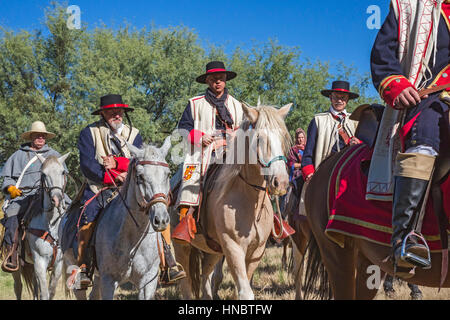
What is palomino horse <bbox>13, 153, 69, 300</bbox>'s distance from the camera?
8219mm

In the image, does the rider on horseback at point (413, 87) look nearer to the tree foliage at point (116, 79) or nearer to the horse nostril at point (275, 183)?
the horse nostril at point (275, 183)

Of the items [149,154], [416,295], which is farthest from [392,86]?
[416,295]

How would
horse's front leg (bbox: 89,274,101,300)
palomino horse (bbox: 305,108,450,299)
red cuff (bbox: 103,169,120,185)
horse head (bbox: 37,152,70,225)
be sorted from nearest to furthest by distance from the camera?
1. palomino horse (bbox: 305,108,450,299)
2. horse's front leg (bbox: 89,274,101,300)
3. red cuff (bbox: 103,169,120,185)
4. horse head (bbox: 37,152,70,225)

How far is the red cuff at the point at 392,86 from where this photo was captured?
3428mm

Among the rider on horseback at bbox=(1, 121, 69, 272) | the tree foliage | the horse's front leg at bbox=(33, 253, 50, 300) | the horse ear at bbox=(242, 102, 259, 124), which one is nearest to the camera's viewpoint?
the horse ear at bbox=(242, 102, 259, 124)

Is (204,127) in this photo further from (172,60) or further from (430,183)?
(172,60)

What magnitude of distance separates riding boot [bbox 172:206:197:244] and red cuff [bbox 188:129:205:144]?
37.5 inches

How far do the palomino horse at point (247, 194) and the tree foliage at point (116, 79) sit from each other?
20934 mm

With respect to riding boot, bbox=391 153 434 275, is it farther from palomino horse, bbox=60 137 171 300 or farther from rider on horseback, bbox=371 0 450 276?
palomino horse, bbox=60 137 171 300

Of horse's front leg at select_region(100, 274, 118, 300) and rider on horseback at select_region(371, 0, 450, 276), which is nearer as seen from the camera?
rider on horseback at select_region(371, 0, 450, 276)

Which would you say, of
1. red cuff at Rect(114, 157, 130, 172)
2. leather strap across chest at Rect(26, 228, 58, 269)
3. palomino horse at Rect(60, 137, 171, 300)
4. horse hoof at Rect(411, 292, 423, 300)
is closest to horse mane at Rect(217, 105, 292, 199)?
palomino horse at Rect(60, 137, 171, 300)

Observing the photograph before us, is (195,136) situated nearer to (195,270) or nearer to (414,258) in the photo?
(195,270)

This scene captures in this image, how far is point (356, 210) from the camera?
158 inches

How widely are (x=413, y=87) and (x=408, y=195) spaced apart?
0.76 metres
